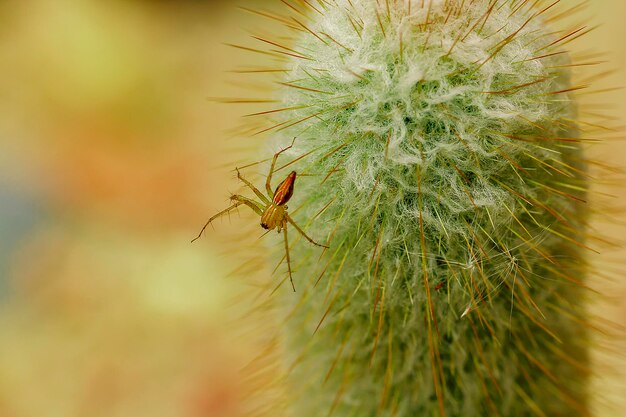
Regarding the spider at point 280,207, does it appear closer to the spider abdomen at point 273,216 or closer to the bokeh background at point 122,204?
the spider abdomen at point 273,216

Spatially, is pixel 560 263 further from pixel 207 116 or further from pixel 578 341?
pixel 207 116

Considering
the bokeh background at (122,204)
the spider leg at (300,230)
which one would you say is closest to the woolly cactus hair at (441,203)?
the spider leg at (300,230)

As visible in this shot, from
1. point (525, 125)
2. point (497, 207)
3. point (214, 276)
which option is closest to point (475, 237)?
point (497, 207)

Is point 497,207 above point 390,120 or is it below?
below

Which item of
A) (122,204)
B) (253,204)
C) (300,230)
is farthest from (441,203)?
(122,204)

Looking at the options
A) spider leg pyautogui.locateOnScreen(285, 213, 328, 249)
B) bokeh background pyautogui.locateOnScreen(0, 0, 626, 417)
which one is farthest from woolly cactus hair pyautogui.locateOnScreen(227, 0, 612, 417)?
bokeh background pyautogui.locateOnScreen(0, 0, 626, 417)

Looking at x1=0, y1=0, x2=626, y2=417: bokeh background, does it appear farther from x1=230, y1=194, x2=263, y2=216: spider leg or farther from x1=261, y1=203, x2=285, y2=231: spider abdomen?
x1=261, y1=203, x2=285, y2=231: spider abdomen

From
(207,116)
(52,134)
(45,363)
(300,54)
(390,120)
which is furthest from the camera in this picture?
(207,116)
